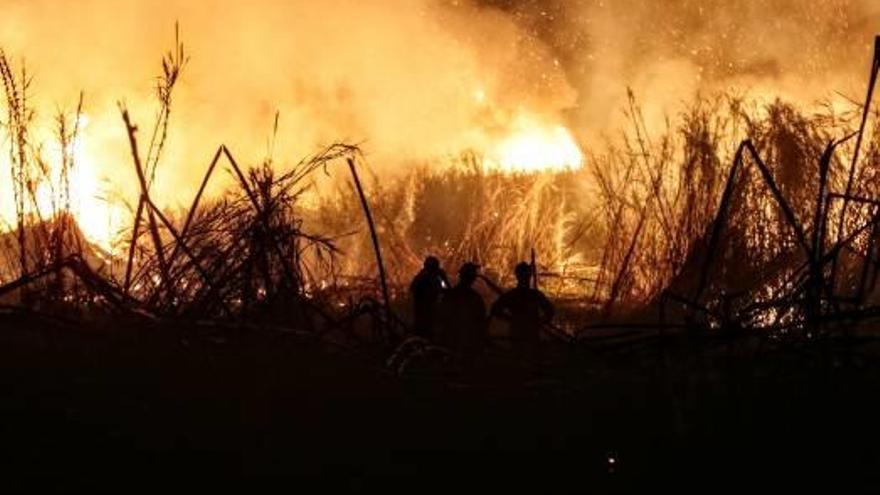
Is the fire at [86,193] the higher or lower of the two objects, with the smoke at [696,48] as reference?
lower

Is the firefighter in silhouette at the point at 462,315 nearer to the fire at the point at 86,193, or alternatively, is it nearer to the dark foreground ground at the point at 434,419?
the dark foreground ground at the point at 434,419

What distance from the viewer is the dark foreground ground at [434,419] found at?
5074mm

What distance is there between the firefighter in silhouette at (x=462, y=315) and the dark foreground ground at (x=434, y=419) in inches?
34.1

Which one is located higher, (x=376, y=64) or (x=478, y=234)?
(x=376, y=64)

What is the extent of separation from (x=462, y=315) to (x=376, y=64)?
945 cm

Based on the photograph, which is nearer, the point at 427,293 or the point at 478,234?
the point at 427,293

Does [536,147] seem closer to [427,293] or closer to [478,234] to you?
[478,234]

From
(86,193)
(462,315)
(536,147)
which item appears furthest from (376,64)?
(462,315)

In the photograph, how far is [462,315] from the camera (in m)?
7.16

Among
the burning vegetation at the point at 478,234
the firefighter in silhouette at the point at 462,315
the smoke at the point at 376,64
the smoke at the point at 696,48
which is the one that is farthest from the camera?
the smoke at the point at 696,48

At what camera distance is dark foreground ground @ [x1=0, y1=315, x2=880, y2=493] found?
5.07 metres

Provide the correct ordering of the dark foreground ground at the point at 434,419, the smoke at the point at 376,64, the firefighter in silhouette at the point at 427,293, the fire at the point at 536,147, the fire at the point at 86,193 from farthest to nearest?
the fire at the point at 536,147
the smoke at the point at 376,64
the fire at the point at 86,193
the firefighter in silhouette at the point at 427,293
the dark foreground ground at the point at 434,419

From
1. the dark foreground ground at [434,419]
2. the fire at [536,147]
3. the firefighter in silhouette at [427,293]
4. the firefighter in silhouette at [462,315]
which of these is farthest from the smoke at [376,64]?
the dark foreground ground at [434,419]

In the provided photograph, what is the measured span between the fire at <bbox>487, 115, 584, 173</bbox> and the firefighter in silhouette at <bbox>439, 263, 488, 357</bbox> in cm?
946
